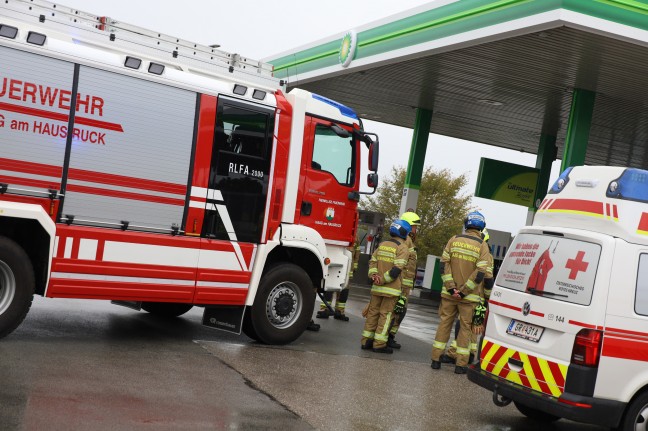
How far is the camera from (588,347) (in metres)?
6.93

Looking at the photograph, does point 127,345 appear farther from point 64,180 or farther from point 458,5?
point 458,5

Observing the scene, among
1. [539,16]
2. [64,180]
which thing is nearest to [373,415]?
[64,180]

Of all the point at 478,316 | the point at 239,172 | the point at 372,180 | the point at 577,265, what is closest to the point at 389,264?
the point at 372,180

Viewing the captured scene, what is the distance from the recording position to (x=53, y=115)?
8.59 meters

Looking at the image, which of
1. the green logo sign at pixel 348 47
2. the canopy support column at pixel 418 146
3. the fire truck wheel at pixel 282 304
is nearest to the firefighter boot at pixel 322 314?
the fire truck wheel at pixel 282 304

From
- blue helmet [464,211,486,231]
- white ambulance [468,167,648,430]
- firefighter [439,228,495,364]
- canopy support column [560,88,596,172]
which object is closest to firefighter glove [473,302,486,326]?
firefighter [439,228,495,364]

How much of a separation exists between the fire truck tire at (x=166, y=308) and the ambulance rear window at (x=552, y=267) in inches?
213

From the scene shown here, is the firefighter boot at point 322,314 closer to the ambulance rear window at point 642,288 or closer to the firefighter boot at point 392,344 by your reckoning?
the firefighter boot at point 392,344

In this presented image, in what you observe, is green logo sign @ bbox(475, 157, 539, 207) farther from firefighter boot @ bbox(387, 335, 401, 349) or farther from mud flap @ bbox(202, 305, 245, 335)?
mud flap @ bbox(202, 305, 245, 335)

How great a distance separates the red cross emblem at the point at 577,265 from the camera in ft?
23.6

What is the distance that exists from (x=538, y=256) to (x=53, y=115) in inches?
194

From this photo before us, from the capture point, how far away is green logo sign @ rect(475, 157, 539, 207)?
25.5 metres

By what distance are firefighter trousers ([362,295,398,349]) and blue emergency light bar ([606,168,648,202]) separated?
4544 millimetres

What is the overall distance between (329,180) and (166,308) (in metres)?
3.11
